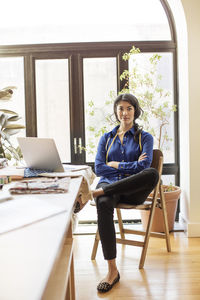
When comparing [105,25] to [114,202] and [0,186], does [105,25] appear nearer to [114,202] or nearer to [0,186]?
[114,202]

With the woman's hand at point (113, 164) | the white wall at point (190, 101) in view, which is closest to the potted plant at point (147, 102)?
the white wall at point (190, 101)

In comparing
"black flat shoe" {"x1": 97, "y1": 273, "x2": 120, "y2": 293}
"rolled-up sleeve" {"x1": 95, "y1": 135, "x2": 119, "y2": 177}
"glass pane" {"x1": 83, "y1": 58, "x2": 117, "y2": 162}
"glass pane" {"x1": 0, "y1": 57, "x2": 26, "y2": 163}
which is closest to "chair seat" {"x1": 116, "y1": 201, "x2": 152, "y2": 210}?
"rolled-up sleeve" {"x1": 95, "y1": 135, "x2": 119, "y2": 177}

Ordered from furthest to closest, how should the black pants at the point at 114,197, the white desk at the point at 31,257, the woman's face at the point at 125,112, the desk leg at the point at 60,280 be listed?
the woman's face at the point at 125,112, the black pants at the point at 114,197, the desk leg at the point at 60,280, the white desk at the point at 31,257

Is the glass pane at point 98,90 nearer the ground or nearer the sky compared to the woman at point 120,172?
nearer the sky

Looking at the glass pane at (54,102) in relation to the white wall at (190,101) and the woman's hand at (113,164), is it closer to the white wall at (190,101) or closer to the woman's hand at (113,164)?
the woman's hand at (113,164)

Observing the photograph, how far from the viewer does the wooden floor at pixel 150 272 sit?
7.69 feet

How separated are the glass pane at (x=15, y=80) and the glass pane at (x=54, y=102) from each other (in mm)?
180

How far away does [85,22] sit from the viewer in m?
3.90

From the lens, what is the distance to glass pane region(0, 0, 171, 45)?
387 centimetres

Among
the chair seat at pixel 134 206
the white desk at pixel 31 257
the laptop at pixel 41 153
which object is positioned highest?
the laptop at pixel 41 153

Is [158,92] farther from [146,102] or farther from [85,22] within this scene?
[85,22]

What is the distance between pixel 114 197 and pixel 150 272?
62 centimetres

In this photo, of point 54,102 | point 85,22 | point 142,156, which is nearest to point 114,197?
point 142,156

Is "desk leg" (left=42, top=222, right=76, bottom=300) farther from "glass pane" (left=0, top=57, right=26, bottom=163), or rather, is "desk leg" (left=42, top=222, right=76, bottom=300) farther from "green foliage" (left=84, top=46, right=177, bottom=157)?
"glass pane" (left=0, top=57, right=26, bottom=163)
